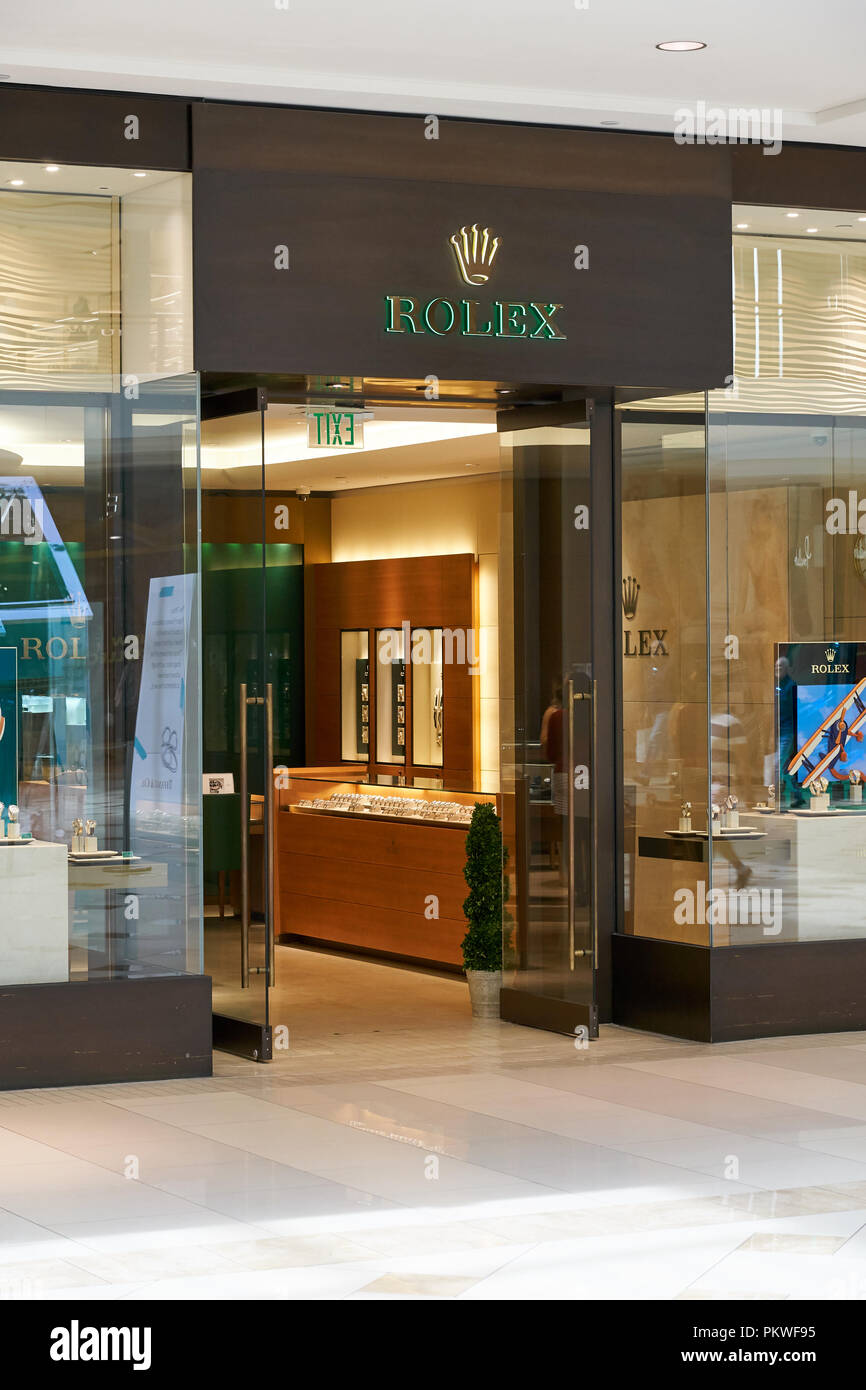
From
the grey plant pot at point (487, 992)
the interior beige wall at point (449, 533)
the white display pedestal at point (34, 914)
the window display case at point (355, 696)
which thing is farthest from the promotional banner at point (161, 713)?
the window display case at point (355, 696)

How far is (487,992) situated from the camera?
30.2 ft

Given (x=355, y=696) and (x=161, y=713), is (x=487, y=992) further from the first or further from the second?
(x=355, y=696)

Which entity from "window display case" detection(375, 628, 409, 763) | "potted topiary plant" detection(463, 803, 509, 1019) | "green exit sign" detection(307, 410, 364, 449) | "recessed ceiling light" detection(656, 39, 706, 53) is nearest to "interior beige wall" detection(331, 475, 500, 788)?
"window display case" detection(375, 628, 409, 763)

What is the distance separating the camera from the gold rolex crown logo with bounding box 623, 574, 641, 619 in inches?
352

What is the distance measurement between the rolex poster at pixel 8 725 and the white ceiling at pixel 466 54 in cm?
243

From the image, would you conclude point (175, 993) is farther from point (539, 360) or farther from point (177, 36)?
point (177, 36)

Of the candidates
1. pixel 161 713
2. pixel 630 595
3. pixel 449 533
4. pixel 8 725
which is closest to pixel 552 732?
pixel 630 595

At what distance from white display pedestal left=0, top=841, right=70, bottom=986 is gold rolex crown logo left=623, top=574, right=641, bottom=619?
124 inches

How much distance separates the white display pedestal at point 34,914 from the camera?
7438mm

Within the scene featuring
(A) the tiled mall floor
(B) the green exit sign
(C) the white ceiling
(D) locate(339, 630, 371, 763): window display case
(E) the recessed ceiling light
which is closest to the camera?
(A) the tiled mall floor

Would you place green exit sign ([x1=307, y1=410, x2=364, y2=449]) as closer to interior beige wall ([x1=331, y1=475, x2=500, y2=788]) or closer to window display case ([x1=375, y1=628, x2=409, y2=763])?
interior beige wall ([x1=331, y1=475, x2=500, y2=788])

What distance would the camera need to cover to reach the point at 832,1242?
510cm

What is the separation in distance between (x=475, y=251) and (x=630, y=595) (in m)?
1.98
